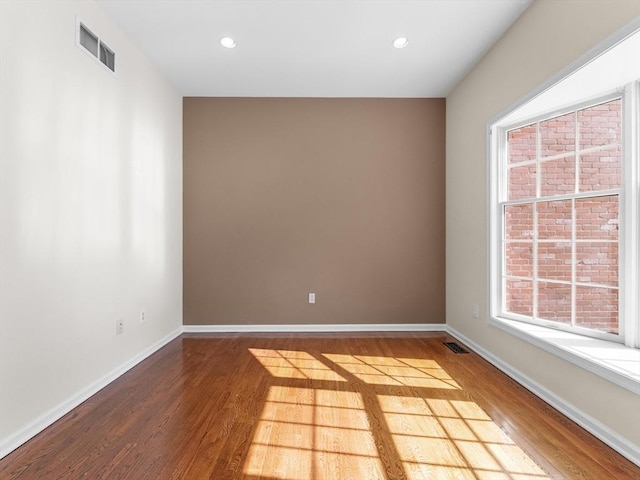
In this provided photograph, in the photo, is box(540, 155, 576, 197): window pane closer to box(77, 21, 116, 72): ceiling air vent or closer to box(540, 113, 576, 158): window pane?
box(540, 113, 576, 158): window pane

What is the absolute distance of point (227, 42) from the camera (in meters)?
3.15

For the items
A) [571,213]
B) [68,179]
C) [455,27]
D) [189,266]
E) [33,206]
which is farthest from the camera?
[189,266]

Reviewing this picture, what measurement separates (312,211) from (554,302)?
8.64 ft

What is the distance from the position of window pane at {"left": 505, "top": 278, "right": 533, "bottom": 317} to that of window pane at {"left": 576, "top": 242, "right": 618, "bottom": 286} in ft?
1.56

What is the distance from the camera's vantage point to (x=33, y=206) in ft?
6.70

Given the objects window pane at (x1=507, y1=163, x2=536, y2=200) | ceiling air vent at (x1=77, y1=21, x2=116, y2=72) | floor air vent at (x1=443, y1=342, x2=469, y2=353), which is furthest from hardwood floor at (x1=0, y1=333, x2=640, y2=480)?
ceiling air vent at (x1=77, y1=21, x2=116, y2=72)

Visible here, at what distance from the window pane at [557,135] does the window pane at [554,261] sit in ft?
2.39

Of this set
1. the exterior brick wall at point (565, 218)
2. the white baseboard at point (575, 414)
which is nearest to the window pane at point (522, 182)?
the exterior brick wall at point (565, 218)

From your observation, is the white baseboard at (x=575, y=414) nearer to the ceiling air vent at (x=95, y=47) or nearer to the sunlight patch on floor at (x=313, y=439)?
the sunlight patch on floor at (x=313, y=439)

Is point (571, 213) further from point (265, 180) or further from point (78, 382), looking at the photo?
point (78, 382)

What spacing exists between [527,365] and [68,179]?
3467 mm

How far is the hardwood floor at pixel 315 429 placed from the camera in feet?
5.66

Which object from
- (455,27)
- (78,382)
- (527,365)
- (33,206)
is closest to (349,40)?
(455,27)

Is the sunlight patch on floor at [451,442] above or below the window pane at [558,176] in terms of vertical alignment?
below
